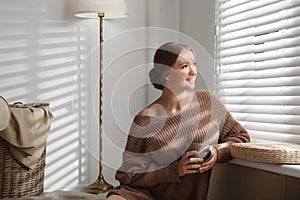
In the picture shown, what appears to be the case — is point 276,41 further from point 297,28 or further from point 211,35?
point 211,35

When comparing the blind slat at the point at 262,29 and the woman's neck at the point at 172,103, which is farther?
the blind slat at the point at 262,29

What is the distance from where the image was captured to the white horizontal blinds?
1.99 m

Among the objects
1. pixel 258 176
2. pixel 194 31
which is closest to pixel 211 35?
pixel 194 31

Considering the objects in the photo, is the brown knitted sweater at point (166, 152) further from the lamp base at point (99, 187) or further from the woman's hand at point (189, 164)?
the lamp base at point (99, 187)

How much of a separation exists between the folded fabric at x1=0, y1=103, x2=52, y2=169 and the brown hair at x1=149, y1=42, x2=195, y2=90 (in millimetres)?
846

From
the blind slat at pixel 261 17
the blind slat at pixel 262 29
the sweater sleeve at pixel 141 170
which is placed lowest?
the sweater sleeve at pixel 141 170

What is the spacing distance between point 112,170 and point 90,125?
0.33m

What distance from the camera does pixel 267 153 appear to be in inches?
65.6

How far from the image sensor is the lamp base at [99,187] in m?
2.76

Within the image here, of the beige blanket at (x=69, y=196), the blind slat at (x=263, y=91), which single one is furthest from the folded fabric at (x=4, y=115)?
the blind slat at (x=263, y=91)

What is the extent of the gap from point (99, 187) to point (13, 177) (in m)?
0.54

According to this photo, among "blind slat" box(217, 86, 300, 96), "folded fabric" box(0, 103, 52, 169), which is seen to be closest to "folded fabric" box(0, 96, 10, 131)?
"folded fabric" box(0, 103, 52, 169)

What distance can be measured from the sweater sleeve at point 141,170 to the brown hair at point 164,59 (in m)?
0.26

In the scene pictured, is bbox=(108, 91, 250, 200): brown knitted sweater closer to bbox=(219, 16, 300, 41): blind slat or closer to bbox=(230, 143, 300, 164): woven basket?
bbox=(230, 143, 300, 164): woven basket
